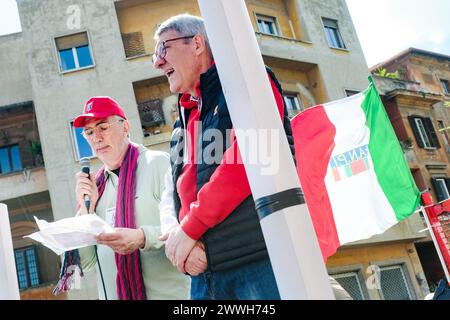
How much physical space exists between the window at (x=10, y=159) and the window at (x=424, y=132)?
15387mm

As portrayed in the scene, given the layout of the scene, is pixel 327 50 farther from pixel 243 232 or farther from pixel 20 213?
pixel 243 232

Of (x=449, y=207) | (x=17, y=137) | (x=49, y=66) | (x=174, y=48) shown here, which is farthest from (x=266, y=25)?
(x=174, y=48)

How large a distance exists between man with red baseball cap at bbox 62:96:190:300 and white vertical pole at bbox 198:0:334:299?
1.26 metres

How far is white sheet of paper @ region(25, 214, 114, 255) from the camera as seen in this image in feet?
7.23

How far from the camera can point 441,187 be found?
2258cm

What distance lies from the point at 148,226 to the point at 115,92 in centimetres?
1397

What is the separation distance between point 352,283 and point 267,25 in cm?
918

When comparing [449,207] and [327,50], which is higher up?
[327,50]

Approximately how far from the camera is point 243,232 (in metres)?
2.01

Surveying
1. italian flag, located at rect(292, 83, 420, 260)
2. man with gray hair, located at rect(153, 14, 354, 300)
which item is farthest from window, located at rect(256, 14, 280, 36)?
man with gray hair, located at rect(153, 14, 354, 300)

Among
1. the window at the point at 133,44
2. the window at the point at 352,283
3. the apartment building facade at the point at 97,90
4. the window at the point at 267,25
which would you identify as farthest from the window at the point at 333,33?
the window at the point at 352,283

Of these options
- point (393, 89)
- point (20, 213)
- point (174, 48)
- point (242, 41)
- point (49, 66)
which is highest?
point (49, 66)

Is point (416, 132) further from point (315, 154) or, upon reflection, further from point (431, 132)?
point (315, 154)

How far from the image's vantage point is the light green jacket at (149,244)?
8.82ft
